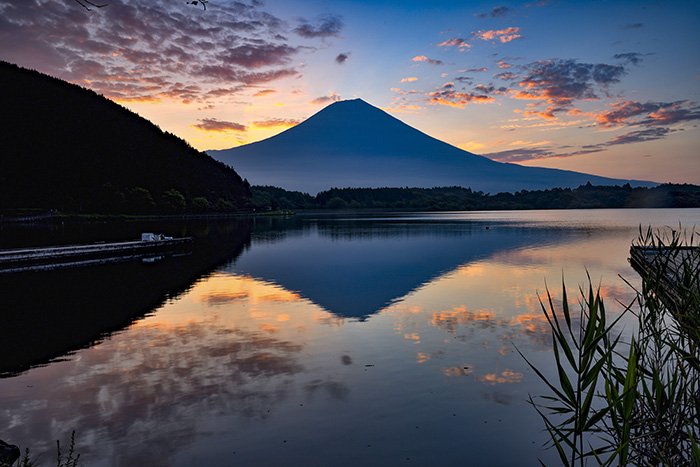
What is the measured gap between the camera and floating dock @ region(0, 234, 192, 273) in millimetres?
31234

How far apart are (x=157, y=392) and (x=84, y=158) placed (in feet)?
433

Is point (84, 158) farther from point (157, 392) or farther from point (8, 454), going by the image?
point (8, 454)

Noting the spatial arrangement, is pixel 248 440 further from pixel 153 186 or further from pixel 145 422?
pixel 153 186

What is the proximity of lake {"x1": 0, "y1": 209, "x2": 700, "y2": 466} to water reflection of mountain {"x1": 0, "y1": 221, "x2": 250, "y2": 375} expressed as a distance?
0.10 meters

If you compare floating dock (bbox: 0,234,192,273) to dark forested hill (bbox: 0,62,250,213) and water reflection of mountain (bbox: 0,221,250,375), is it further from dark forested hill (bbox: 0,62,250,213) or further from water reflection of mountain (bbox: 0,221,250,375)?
dark forested hill (bbox: 0,62,250,213)

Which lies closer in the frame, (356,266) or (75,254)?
(356,266)

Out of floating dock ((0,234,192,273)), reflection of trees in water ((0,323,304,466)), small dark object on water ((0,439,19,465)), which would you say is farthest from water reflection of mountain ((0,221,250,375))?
small dark object on water ((0,439,19,465))

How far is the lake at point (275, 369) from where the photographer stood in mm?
8078

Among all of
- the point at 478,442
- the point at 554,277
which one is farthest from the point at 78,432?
the point at 554,277

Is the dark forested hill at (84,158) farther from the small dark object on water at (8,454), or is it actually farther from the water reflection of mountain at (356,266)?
the small dark object on water at (8,454)

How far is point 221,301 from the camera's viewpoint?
70.0ft

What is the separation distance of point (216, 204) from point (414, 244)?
111 m

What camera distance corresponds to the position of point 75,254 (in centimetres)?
3622

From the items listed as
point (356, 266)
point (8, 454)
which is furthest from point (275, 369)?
point (356, 266)
